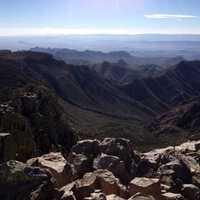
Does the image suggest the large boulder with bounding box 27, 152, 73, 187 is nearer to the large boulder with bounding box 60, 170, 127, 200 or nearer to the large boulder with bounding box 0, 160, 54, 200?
the large boulder with bounding box 60, 170, 127, 200

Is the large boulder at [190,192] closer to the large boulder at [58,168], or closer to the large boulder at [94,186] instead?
the large boulder at [94,186]

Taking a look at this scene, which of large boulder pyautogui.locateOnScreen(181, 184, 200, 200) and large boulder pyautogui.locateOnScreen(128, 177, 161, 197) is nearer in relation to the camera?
large boulder pyautogui.locateOnScreen(128, 177, 161, 197)

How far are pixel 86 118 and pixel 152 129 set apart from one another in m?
28.4

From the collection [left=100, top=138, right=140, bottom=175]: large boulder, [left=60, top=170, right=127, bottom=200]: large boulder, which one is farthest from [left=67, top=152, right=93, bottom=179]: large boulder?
[left=100, top=138, right=140, bottom=175]: large boulder

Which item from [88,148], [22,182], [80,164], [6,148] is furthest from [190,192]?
[6,148]

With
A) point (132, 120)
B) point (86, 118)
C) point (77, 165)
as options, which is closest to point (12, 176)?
point (77, 165)

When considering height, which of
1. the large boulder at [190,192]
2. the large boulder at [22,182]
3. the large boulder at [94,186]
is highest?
the large boulder at [22,182]

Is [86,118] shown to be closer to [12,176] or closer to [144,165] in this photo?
[144,165]

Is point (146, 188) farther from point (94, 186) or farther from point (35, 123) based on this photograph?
point (35, 123)

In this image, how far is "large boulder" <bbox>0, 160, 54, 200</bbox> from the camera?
1922 cm

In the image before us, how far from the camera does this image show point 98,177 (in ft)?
76.8

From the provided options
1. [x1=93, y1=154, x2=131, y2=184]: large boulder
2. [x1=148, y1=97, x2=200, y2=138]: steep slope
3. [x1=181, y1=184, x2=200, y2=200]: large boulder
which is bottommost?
[x1=148, y1=97, x2=200, y2=138]: steep slope

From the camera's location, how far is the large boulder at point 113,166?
27.3 metres

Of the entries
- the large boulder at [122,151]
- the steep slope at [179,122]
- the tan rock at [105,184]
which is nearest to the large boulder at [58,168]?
the tan rock at [105,184]
